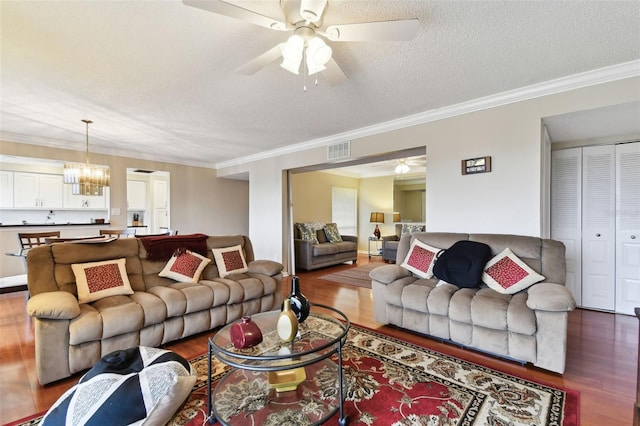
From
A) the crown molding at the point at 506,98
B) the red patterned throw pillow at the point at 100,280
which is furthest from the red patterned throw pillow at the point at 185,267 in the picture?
the crown molding at the point at 506,98

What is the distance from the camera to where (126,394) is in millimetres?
1488

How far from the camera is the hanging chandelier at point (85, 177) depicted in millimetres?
3877

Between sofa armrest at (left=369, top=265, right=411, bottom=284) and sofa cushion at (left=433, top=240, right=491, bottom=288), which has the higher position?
sofa cushion at (left=433, top=240, right=491, bottom=288)

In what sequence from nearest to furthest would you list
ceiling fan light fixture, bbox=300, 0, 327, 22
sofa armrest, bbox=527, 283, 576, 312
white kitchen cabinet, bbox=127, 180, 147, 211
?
ceiling fan light fixture, bbox=300, 0, 327, 22 → sofa armrest, bbox=527, 283, 576, 312 → white kitchen cabinet, bbox=127, 180, 147, 211

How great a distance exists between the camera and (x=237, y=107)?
11.3ft

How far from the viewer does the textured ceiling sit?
6.04ft

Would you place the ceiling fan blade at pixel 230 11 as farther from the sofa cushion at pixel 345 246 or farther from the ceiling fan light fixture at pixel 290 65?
the sofa cushion at pixel 345 246

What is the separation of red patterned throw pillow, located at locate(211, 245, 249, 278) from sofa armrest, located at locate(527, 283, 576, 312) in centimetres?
276

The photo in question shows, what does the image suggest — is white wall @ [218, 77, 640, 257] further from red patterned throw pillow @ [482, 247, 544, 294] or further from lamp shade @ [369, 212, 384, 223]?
lamp shade @ [369, 212, 384, 223]

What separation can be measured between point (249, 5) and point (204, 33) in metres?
0.44

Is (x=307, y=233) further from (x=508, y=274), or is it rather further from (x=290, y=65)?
(x=290, y=65)

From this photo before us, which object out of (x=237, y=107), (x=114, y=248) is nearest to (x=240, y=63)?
(x=237, y=107)

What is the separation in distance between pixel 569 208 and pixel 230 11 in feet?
14.1

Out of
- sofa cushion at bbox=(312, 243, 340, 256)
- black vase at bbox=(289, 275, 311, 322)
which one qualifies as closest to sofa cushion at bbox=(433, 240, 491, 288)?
black vase at bbox=(289, 275, 311, 322)
